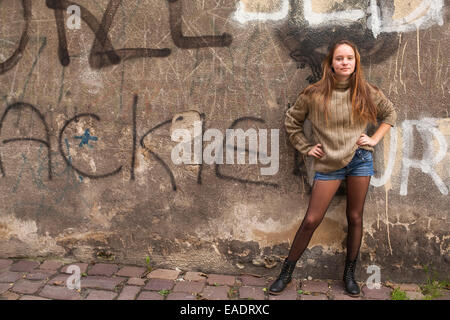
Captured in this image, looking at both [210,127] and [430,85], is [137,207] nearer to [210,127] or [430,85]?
[210,127]

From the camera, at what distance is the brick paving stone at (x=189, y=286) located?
10.9 ft

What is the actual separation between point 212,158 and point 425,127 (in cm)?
180

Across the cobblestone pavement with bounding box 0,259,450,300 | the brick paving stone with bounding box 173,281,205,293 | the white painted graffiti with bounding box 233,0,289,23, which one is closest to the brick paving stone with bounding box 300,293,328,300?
the cobblestone pavement with bounding box 0,259,450,300

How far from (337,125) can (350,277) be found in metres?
1.28

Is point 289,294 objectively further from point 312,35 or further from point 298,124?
point 312,35

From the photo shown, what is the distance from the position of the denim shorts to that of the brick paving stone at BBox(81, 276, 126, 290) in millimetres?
1935

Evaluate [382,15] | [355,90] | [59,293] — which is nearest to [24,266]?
[59,293]

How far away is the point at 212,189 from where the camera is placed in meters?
3.55

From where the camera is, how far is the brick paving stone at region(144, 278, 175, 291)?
3.34m

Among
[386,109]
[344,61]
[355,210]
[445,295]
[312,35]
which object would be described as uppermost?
[312,35]

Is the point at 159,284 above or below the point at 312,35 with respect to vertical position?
below

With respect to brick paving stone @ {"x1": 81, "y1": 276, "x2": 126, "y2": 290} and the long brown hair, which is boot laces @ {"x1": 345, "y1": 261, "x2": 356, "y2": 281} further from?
brick paving stone @ {"x1": 81, "y1": 276, "x2": 126, "y2": 290}

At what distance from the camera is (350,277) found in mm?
3322

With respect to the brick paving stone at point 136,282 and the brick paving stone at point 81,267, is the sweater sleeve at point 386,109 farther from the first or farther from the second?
the brick paving stone at point 81,267
